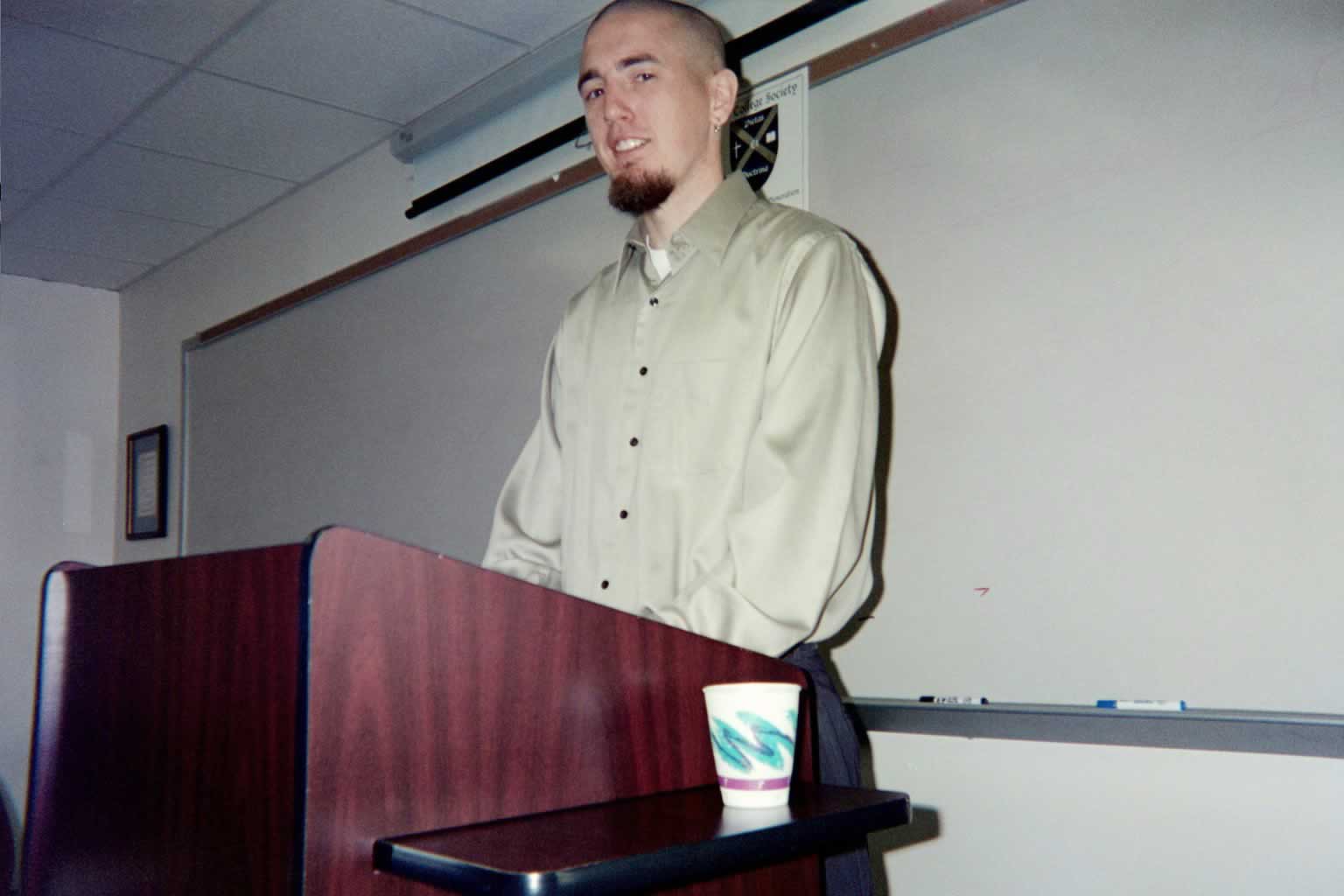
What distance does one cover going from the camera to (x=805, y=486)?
3.96 feet

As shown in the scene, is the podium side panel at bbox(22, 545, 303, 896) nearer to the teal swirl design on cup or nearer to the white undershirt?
the teal swirl design on cup

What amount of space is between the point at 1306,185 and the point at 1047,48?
0.46 meters

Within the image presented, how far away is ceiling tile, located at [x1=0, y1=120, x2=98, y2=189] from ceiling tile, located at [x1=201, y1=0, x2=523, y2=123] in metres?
0.69

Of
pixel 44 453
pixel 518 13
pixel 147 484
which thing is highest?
pixel 518 13

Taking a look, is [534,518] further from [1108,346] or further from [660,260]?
[1108,346]

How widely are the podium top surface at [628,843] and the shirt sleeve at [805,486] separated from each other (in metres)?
0.25

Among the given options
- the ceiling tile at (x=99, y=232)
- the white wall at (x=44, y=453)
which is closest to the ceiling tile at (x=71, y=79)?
the ceiling tile at (x=99, y=232)

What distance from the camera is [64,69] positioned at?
2.80 meters

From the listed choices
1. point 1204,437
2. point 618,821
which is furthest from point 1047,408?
point 618,821

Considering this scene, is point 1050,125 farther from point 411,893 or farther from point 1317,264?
point 411,893

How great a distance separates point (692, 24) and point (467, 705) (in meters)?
1.11

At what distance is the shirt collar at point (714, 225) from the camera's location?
1506 millimetres

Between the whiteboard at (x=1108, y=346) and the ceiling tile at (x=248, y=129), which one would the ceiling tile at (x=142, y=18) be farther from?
the whiteboard at (x=1108, y=346)

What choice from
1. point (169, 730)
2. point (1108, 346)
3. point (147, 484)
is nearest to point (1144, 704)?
point (1108, 346)
